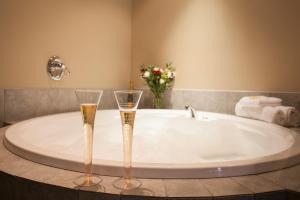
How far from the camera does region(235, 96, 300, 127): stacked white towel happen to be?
184 cm

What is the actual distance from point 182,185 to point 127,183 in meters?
0.18

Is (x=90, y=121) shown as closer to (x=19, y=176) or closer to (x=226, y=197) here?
(x=19, y=176)

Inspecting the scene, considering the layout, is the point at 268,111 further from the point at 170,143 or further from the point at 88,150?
the point at 88,150

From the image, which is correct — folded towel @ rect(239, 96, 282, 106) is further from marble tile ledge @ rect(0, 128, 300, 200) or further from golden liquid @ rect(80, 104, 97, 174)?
golden liquid @ rect(80, 104, 97, 174)

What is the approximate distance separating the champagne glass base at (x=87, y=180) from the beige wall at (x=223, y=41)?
1.75 meters

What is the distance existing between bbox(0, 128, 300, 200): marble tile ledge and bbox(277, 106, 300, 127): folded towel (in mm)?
915

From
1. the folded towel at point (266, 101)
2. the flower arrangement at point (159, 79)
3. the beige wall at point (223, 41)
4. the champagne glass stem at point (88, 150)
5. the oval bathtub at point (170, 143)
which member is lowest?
the oval bathtub at point (170, 143)

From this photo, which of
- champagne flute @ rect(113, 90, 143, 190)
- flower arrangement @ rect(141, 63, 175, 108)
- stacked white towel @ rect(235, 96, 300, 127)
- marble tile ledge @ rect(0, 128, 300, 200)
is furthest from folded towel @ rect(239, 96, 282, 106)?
champagne flute @ rect(113, 90, 143, 190)

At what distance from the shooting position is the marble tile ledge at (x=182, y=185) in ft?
2.63

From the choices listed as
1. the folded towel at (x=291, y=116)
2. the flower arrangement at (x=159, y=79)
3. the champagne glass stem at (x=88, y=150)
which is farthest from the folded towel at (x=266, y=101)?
the champagne glass stem at (x=88, y=150)

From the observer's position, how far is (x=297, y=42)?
80.1 inches

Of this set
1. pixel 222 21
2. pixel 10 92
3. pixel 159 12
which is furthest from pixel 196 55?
pixel 10 92

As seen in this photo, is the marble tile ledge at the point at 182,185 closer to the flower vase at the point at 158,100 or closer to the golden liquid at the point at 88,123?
the golden liquid at the point at 88,123

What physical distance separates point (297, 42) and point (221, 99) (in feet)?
2.44
